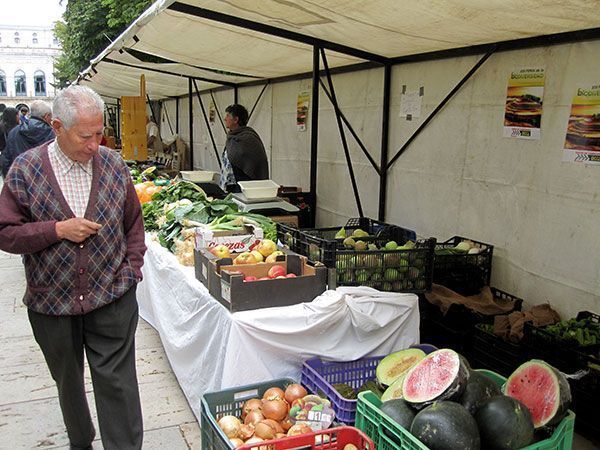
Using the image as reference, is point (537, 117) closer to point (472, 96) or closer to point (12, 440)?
point (472, 96)

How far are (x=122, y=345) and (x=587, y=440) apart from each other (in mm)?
2690

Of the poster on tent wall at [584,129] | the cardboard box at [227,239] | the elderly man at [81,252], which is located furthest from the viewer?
the poster on tent wall at [584,129]

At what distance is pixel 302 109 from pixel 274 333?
5.56 meters

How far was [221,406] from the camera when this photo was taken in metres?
2.58

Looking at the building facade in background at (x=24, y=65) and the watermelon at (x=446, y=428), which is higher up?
the building facade in background at (x=24, y=65)

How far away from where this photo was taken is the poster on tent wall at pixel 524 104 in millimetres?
4031

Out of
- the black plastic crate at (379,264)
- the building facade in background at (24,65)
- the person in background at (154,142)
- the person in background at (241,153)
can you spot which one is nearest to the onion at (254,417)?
the black plastic crate at (379,264)

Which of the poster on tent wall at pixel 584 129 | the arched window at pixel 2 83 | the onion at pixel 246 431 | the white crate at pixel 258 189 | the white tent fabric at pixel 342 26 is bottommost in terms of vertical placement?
the onion at pixel 246 431

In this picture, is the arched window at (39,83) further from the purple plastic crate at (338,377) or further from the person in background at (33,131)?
the purple plastic crate at (338,377)

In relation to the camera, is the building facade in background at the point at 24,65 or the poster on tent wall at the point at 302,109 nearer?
the poster on tent wall at the point at 302,109

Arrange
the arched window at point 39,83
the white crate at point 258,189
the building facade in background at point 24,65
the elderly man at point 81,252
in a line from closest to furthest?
the elderly man at point 81,252 → the white crate at point 258,189 → the building facade in background at point 24,65 → the arched window at point 39,83

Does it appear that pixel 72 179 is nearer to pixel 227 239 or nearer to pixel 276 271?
pixel 276 271

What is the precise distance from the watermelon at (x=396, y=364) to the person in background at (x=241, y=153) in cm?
369

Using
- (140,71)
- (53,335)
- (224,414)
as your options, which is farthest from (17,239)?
(140,71)
